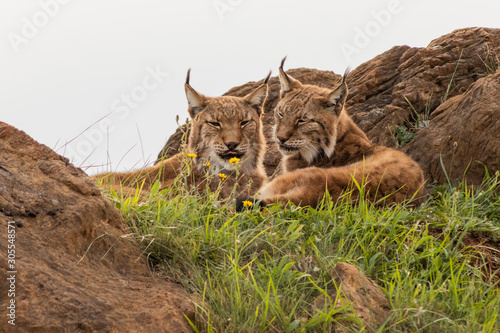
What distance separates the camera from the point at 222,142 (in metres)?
6.21

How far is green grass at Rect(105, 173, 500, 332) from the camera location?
302 cm

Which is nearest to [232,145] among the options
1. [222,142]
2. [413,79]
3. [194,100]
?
[222,142]

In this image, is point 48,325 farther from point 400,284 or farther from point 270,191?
point 270,191

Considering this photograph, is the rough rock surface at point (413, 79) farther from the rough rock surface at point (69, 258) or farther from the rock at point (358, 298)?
the rock at point (358, 298)

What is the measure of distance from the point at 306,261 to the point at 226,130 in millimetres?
2992

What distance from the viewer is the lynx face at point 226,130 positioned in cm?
626

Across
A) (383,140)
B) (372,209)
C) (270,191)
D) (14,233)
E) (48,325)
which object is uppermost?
(14,233)

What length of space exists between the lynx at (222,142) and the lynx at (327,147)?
12.5 inches

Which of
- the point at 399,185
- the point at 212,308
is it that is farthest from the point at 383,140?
the point at 212,308

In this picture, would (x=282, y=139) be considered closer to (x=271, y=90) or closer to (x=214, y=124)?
(x=214, y=124)

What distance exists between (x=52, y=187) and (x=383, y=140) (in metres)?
5.76

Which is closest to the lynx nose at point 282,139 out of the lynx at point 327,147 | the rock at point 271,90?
the lynx at point 327,147

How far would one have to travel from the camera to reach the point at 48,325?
260 centimetres

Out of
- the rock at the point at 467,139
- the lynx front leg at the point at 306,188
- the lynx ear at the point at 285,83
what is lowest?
the rock at the point at 467,139
